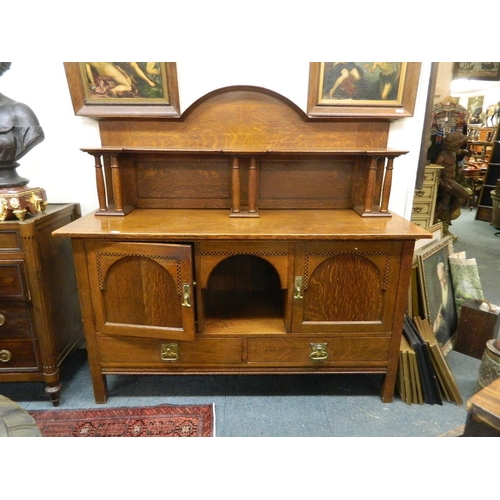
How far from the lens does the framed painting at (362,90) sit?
5.10 feet

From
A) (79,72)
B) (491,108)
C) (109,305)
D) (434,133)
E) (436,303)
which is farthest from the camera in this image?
(491,108)

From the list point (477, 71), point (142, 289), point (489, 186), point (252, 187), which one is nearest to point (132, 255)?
point (142, 289)

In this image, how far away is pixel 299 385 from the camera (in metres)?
1.76

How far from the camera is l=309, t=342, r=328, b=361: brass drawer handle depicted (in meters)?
1.50

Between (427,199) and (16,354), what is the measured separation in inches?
165

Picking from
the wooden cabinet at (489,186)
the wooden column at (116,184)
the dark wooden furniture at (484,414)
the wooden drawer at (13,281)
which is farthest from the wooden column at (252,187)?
the wooden cabinet at (489,186)

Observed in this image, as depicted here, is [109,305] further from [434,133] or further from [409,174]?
[434,133]

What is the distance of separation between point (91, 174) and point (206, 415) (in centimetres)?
137

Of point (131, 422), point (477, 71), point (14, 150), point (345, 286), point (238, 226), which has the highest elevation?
point (477, 71)

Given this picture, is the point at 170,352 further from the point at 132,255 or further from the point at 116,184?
the point at 116,184

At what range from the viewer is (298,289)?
1.41 m

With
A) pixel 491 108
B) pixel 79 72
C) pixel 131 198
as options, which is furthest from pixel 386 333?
pixel 491 108

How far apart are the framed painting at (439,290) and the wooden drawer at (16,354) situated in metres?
2.06

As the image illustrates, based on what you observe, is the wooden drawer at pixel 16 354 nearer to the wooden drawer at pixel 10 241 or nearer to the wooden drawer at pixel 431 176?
the wooden drawer at pixel 10 241
